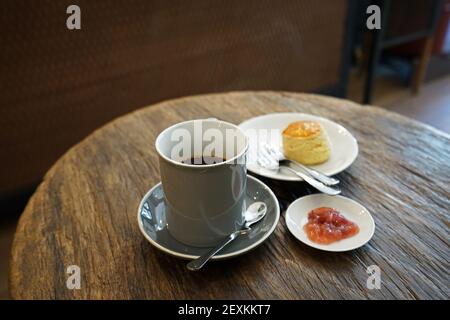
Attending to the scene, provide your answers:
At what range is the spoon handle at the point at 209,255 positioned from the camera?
1.82 ft

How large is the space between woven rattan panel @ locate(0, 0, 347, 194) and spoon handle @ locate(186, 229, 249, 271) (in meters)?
1.19

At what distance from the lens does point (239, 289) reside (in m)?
0.56

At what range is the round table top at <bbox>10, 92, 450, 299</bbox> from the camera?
0.56m

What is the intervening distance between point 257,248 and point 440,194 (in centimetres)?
37

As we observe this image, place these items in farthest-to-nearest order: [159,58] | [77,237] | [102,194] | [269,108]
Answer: [159,58]
[269,108]
[102,194]
[77,237]

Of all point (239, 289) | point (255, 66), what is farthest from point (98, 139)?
point (255, 66)

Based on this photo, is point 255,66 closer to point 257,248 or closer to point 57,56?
point 57,56

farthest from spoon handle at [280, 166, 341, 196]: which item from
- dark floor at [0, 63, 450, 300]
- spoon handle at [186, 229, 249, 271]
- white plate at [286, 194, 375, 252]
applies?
dark floor at [0, 63, 450, 300]

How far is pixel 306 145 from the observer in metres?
0.81

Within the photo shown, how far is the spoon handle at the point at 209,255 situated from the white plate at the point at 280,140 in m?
0.17

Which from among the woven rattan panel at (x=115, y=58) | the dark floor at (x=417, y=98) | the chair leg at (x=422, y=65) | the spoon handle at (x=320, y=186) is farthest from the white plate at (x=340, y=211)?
the chair leg at (x=422, y=65)

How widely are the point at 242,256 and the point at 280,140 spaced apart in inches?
14.4

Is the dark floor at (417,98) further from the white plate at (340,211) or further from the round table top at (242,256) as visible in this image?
the white plate at (340,211)

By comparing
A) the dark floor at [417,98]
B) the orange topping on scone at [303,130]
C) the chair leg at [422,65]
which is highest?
the orange topping on scone at [303,130]
